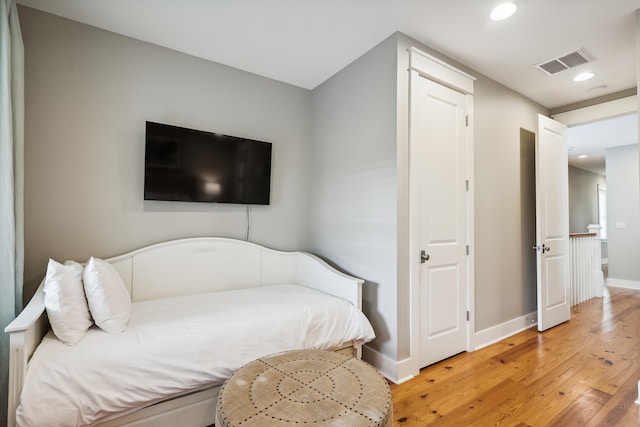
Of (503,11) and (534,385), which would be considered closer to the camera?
(503,11)

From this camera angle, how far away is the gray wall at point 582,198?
712cm

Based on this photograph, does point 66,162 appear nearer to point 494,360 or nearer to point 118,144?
point 118,144

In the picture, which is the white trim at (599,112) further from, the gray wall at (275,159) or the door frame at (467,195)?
the door frame at (467,195)

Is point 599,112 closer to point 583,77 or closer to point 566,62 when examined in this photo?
point 583,77

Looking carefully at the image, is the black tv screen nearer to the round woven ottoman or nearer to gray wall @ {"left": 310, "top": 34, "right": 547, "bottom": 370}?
gray wall @ {"left": 310, "top": 34, "right": 547, "bottom": 370}

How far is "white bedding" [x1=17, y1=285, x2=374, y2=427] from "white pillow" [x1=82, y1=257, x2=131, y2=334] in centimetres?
5

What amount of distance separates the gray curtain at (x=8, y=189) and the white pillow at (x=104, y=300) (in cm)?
34

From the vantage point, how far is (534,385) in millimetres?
2123

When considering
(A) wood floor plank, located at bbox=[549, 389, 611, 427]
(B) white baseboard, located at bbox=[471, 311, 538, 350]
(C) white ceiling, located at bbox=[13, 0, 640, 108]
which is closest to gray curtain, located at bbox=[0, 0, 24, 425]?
(C) white ceiling, located at bbox=[13, 0, 640, 108]

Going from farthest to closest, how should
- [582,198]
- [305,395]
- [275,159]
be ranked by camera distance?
[582,198] < [275,159] < [305,395]

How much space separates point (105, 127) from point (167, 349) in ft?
5.66

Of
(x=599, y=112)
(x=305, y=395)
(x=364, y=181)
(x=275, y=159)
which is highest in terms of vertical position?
(x=599, y=112)

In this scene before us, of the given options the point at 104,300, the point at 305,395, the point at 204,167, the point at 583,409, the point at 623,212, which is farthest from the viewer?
the point at 623,212

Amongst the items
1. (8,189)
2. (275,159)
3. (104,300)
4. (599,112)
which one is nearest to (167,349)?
(104,300)
